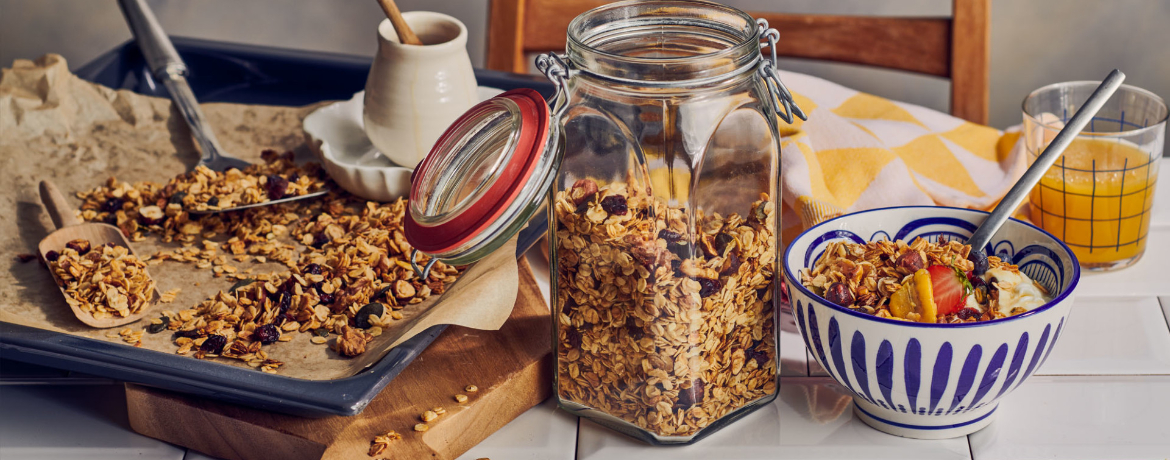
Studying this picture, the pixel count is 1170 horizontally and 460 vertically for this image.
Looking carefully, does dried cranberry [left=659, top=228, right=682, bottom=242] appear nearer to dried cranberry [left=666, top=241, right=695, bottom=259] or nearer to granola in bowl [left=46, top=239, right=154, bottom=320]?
dried cranberry [left=666, top=241, right=695, bottom=259]

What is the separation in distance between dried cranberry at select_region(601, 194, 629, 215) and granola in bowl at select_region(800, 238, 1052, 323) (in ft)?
0.49

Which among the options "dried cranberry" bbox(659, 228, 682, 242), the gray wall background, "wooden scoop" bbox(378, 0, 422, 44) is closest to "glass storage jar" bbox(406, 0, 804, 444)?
"dried cranberry" bbox(659, 228, 682, 242)

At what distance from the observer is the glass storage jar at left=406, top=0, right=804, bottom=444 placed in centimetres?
59

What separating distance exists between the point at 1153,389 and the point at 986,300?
170 mm

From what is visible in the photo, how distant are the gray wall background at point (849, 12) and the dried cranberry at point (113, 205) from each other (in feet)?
2.56

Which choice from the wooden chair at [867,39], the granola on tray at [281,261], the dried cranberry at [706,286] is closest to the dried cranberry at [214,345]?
the granola on tray at [281,261]

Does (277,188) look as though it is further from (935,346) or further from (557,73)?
(935,346)

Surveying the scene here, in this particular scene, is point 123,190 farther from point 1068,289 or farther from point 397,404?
point 1068,289

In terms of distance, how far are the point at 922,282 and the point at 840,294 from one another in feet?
0.17

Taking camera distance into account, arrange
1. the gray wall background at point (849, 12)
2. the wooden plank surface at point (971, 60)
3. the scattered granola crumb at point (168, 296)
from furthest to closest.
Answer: the gray wall background at point (849, 12)
the wooden plank surface at point (971, 60)
the scattered granola crumb at point (168, 296)

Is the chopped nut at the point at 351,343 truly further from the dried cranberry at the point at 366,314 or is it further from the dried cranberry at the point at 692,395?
the dried cranberry at the point at 692,395

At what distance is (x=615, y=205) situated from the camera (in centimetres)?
62

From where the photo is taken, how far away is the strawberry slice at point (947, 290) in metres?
0.63

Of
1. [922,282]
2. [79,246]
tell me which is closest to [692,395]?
[922,282]
